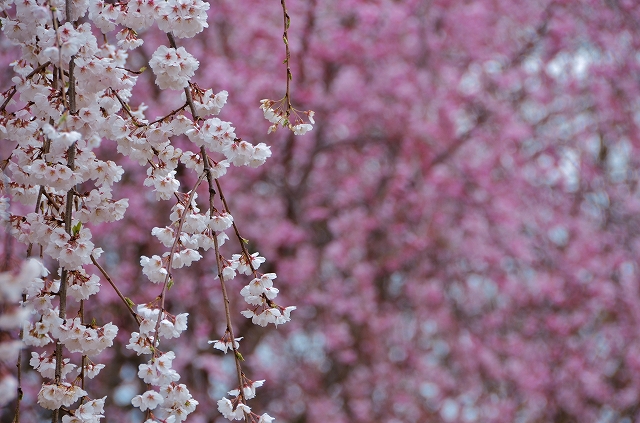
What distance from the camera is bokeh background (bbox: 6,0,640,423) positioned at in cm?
461

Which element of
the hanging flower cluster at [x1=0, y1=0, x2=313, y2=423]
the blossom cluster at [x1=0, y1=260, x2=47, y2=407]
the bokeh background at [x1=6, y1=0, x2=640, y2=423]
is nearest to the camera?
the blossom cluster at [x1=0, y1=260, x2=47, y2=407]

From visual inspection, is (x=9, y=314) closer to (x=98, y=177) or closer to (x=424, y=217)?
(x=98, y=177)

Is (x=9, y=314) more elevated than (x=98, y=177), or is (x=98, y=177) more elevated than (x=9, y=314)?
(x=9, y=314)

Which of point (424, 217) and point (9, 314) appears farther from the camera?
point (424, 217)

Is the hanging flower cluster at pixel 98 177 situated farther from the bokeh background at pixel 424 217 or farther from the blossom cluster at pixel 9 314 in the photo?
the bokeh background at pixel 424 217

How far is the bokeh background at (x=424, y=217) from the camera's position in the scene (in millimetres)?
4613

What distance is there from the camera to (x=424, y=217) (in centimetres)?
484

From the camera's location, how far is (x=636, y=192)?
5.67 meters

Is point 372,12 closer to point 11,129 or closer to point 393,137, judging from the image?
point 393,137

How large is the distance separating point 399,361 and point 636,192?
2.41 meters

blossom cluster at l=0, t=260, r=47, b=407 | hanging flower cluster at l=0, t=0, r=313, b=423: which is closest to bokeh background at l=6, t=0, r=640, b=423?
hanging flower cluster at l=0, t=0, r=313, b=423

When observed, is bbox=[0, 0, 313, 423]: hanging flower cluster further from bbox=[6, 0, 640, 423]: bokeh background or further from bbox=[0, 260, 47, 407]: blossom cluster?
bbox=[6, 0, 640, 423]: bokeh background

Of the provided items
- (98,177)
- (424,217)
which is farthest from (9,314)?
(424,217)

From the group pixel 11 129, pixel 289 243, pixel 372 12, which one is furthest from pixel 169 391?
pixel 372 12
